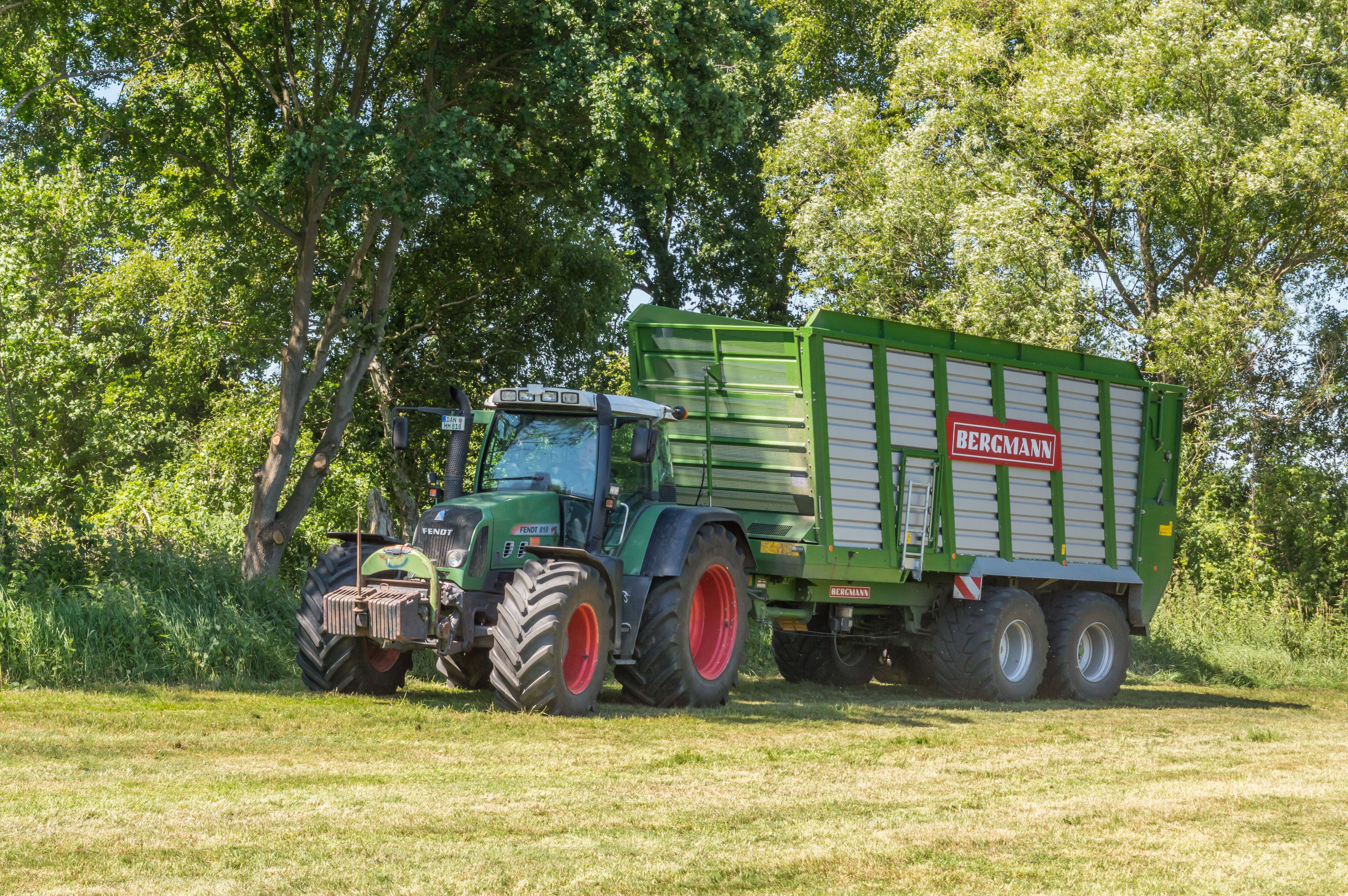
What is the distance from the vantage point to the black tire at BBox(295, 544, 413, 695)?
11.2 metres

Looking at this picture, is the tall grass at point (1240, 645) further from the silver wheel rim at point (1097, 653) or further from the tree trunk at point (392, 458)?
the tree trunk at point (392, 458)

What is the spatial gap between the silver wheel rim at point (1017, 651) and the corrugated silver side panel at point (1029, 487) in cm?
75

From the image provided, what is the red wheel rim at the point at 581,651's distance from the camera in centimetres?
1067

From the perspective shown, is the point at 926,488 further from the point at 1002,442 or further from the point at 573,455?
the point at 573,455

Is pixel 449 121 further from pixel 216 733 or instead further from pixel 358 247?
pixel 216 733

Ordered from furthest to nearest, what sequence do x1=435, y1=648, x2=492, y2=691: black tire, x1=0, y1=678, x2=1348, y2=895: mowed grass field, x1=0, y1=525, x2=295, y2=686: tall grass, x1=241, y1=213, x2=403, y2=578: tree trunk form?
x1=241, y1=213, x2=403, y2=578: tree trunk
x1=435, y1=648, x2=492, y2=691: black tire
x1=0, y1=525, x2=295, y2=686: tall grass
x1=0, y1=678, x2=1348, y2=895: mowed grass field

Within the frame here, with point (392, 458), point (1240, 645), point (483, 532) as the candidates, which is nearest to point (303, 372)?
point (392, 458)

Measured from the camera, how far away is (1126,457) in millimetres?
16000

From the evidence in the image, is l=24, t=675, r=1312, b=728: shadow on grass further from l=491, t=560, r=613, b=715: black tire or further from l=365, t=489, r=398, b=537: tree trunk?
l=365, t=489, r=398, b=537: tree trunk

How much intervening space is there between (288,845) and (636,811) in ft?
5.89

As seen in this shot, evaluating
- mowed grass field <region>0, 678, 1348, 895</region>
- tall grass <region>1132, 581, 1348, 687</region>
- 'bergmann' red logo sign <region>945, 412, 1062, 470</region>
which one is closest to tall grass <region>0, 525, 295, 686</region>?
mowed grass field <region>0, 678, 1348, 895</region>

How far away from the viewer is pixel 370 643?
11.4 m

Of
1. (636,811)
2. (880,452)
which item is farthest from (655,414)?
(636,811)

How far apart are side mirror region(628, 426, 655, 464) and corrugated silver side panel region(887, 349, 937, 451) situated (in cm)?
284
